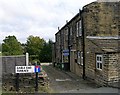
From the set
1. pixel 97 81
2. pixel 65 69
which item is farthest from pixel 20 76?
pixel 65 69

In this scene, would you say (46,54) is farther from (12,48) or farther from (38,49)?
(12,48)

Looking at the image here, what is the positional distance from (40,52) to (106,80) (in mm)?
50227

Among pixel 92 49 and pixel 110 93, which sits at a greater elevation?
pixel 92 49

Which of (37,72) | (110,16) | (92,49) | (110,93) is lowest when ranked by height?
(110,93)

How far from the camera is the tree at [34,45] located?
69100mm

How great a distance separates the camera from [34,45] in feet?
240

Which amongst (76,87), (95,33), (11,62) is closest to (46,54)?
(95,33)

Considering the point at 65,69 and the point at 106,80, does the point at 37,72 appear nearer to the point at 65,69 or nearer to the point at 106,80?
the point at 106,80

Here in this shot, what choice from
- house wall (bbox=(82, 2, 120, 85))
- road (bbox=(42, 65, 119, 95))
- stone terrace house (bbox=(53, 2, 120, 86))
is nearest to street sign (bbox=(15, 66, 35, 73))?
road (bbox=(42, 65, 119, 95))

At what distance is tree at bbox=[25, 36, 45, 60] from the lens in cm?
6910

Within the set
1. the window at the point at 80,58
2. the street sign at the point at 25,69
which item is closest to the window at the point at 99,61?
the window at the point at 80,58

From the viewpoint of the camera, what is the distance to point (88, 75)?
20.7 metres

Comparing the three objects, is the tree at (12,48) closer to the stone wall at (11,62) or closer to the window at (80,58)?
the window at (80,58)

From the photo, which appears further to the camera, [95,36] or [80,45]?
[80,45]
